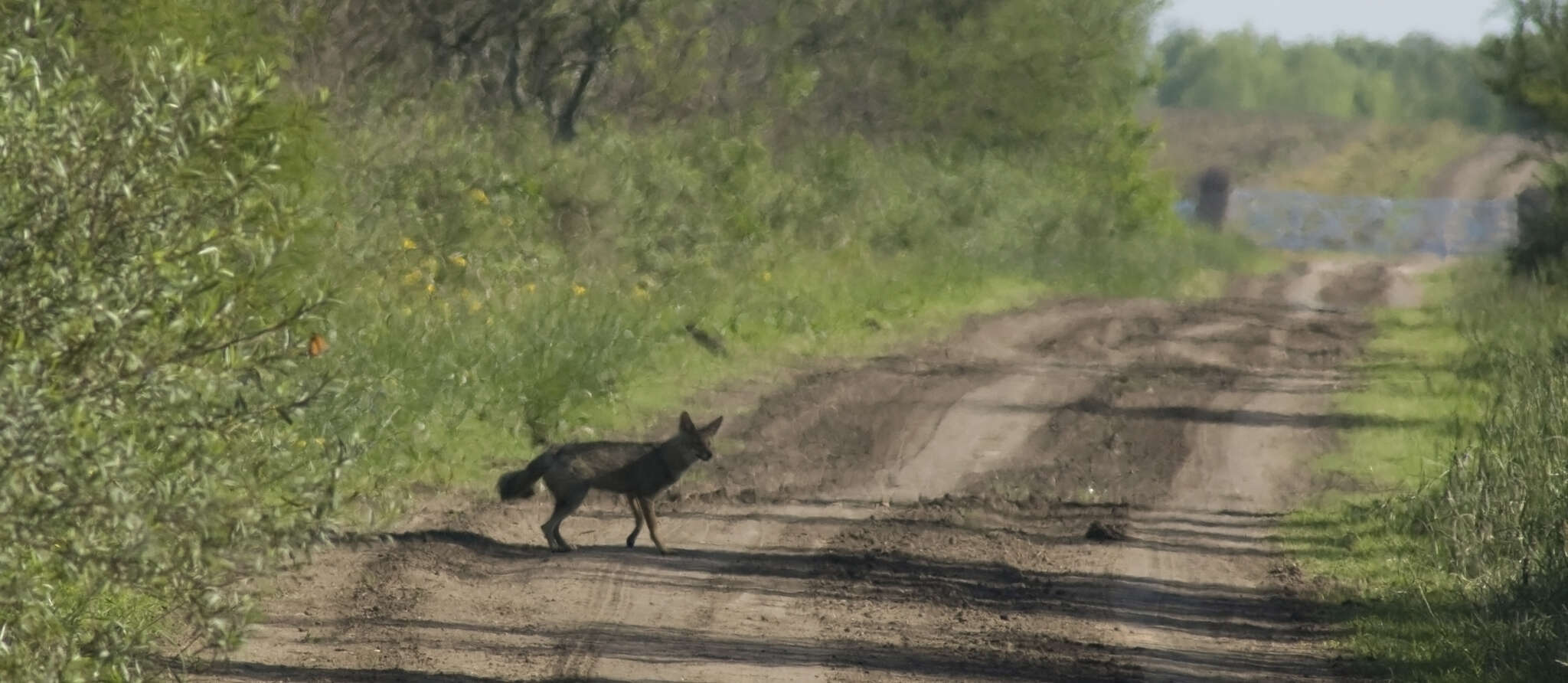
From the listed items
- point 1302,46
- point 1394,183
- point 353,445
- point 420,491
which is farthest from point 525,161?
point 1302,46

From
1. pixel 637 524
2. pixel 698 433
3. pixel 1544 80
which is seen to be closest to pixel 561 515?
pixel 637 524

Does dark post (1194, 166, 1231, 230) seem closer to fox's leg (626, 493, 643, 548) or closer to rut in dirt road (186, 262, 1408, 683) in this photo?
rut in dirt road (186, 262, 1408, 683)

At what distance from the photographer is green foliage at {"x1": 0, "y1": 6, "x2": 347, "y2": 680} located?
217 inches

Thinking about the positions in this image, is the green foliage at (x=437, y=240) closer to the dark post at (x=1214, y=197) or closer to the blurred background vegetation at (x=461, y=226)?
the blurred background vegetation at (x=461, y=226)

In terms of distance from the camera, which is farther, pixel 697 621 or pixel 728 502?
pixel 728 502

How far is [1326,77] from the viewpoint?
72.4 m

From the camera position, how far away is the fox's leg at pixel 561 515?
10.8 meters

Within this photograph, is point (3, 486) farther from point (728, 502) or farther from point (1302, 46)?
point (1302, 46)

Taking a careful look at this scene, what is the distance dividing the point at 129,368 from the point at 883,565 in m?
5.56

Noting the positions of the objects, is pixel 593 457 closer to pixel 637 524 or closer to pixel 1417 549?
pixel 637 524

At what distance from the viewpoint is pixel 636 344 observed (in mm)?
17500

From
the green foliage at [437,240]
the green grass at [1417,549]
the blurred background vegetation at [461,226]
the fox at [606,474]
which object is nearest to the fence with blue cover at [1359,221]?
the blurred background vegetation at [461,226]

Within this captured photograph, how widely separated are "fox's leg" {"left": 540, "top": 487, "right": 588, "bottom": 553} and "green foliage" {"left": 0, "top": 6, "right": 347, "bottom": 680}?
4.30 metres

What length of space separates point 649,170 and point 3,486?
725 inches
